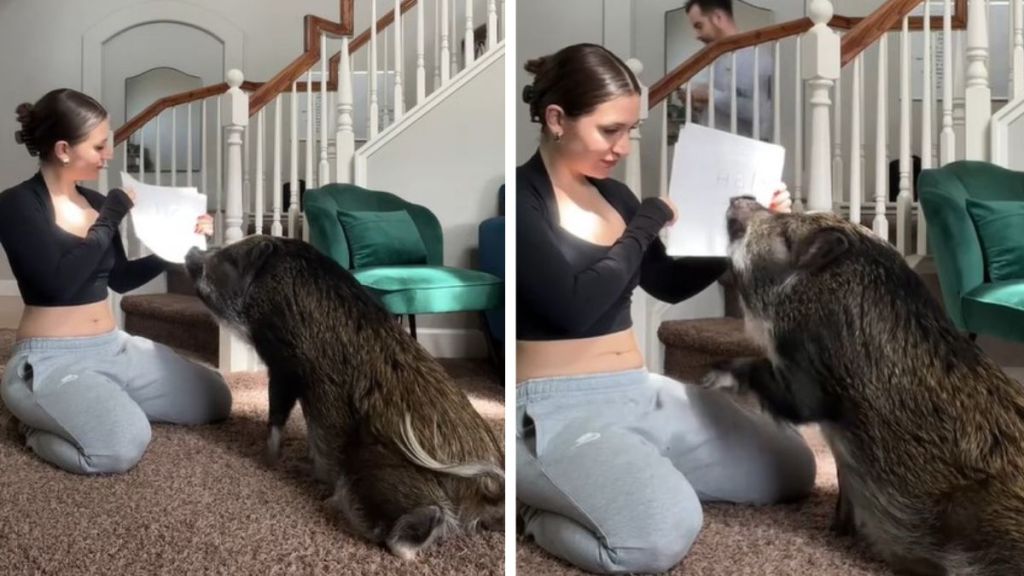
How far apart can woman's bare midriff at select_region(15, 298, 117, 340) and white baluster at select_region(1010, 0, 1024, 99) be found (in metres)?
1.31

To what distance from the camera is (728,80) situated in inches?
45.8

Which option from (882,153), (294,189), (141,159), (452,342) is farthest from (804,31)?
(141,159)

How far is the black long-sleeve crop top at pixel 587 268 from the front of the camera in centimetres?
119

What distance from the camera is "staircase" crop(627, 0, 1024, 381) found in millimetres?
1022

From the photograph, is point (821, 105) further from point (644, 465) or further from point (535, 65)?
point (644, 465)

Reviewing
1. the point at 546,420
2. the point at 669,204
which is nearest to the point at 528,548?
the point at 546,420

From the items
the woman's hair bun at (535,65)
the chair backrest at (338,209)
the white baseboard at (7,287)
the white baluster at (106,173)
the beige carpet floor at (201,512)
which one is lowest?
the beige carpet floor at (201,512)

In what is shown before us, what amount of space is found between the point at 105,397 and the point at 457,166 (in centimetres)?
67

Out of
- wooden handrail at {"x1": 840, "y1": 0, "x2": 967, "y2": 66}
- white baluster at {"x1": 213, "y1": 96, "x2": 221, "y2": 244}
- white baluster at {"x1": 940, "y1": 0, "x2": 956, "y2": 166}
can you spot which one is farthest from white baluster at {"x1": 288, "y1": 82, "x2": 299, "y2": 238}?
white baluster at {"x1": 940, "y1": 0, "x2": 956, "y2": 166}

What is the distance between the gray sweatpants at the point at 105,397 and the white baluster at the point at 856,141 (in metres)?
0.96

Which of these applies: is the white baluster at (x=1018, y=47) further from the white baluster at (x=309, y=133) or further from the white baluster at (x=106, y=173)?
the white baluster at (x=106, y=173)

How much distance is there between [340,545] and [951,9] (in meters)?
1.11

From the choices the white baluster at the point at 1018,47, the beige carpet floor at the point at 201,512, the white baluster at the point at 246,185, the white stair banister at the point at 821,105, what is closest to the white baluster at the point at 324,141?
the white baluster at the point at 246,185

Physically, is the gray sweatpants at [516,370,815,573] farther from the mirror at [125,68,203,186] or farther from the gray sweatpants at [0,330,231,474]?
the mirror at [125,68,203,186]
